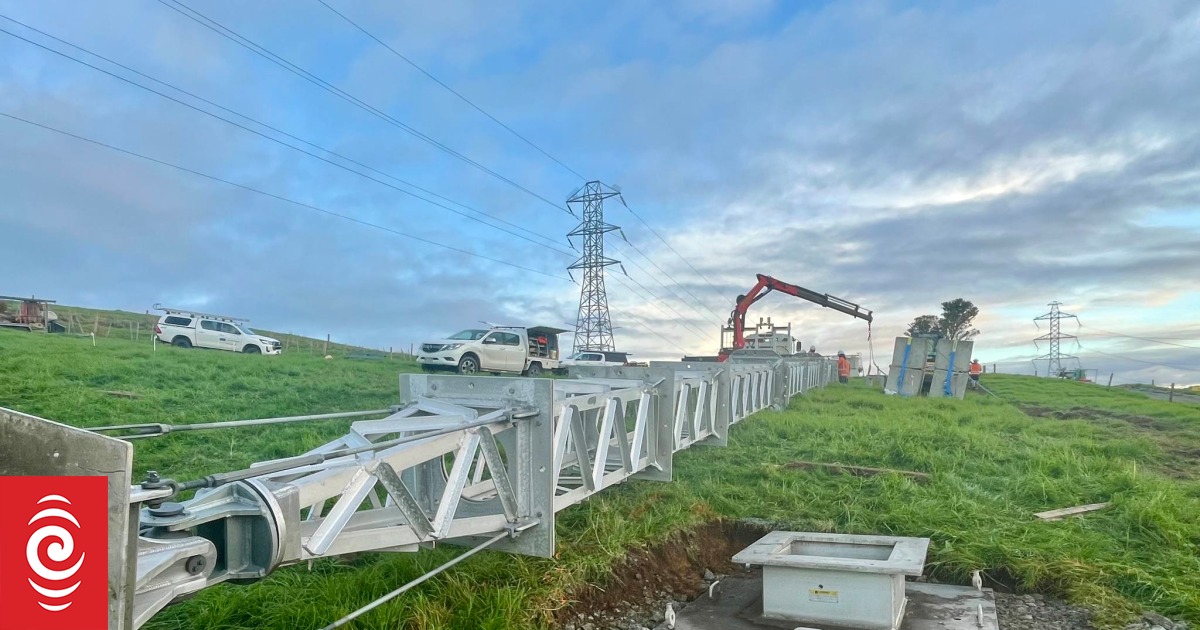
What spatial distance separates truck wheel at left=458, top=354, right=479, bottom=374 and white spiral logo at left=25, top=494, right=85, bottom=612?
67.5 feet

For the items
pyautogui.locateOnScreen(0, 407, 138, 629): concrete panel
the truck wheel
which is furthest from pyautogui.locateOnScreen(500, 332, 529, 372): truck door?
pyautogui.locateOnScreen(0, 407, 138, 629): concrete panel

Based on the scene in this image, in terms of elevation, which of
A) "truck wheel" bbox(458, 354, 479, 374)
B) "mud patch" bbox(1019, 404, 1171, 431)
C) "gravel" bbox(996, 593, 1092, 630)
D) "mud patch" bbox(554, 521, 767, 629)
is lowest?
"gravel" bbox(996, 593, 1092, 630)

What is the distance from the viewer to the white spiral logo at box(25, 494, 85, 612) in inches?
88.1

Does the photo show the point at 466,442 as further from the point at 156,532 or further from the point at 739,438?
the point at 739,438

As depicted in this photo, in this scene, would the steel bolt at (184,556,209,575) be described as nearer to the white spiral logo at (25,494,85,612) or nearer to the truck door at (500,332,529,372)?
the white spiral logo at (25,494,85,612)

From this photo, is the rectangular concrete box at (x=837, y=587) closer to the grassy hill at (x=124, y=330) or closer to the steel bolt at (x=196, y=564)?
the steel bolt at (x=196, y=564)

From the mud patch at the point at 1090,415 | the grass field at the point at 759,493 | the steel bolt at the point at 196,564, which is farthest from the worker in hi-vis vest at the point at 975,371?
the steel bolt at the point at 196,564

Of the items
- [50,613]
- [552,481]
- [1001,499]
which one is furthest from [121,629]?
[1001,499]

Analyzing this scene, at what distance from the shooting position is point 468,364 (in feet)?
75.7

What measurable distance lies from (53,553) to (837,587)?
5192mm

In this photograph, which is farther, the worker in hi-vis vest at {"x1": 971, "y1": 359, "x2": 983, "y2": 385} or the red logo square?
the worker in hi-vis vest at {"x1": 971, "y1": 359, "x2": 983, "y2": 385}

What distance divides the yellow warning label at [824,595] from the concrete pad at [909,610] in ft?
0.62

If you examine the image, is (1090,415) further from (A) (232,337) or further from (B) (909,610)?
(A) (232,337)

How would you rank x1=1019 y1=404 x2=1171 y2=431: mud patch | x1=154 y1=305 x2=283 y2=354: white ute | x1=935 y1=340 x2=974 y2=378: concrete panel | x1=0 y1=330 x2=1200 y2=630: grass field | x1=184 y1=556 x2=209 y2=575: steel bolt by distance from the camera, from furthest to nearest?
1. x1=154 y1=305 x2=283 y2=354: white ute
2. x1=935 y1=340 x2=974 y2=378: concrete panel
3. x1=1019 y1=404 x2=1171 y2=431: mud patch
4. x1=0 y1=330 x2=1200 y2=630: grass field
5. x1=184 y1=556 x2=209 y2=575: steel bolt
